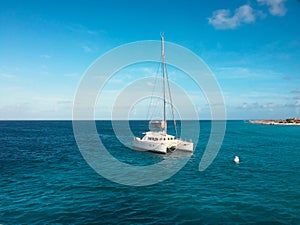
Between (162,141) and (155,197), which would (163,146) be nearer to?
(162,141)

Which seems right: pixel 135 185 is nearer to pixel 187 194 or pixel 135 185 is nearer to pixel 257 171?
pixel 187 194

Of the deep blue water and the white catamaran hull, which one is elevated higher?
the white catamaran hull

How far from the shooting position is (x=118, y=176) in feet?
113

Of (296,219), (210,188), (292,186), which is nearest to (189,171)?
(210,188)

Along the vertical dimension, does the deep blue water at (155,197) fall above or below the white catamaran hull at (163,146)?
below

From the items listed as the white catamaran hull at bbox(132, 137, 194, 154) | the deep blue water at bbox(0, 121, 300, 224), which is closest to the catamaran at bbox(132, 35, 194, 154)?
the white catamaran hull at bbox(132, 137, 194, 154)

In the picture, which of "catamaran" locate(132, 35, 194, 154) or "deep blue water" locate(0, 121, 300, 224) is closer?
"deep blue water" locate(0, 121, 300, 224)

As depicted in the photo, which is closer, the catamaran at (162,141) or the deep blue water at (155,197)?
the deep blue water at (155,197)

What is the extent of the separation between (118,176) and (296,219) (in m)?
21.8

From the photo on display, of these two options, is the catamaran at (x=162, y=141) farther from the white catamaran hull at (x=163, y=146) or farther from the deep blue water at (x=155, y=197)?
the deep blue water at (x=155, y=197)

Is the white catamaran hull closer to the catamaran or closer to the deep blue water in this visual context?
the catamaran

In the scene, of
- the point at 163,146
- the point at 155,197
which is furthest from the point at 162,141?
the point at 155,197

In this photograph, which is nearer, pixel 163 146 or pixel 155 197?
pixel 155 197

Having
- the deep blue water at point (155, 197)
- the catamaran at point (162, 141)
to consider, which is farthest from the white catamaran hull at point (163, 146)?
the deep blue water at point (155, 197)
